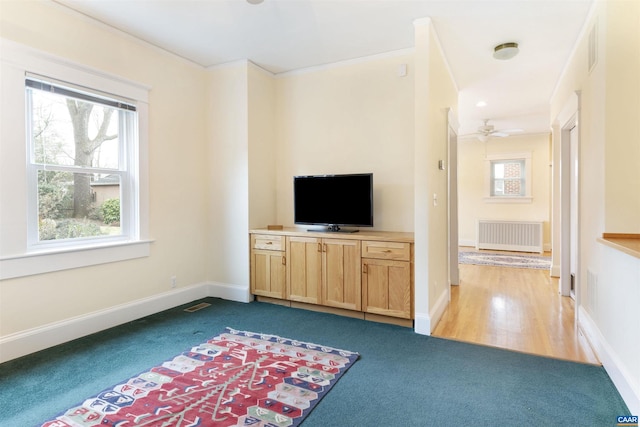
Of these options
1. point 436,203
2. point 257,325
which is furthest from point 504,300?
point 257,325

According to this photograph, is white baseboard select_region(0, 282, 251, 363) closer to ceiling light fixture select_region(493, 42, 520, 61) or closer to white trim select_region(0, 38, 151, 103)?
white trim select_region(0, 38, 151, 103)

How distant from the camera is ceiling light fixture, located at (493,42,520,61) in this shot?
11.5ft

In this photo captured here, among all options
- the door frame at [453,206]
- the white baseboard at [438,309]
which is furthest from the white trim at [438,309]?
the door frame at [453,206]

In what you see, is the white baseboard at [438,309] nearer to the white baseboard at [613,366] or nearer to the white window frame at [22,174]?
the white baseboard at [613,366]

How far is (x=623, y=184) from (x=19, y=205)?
443 cm

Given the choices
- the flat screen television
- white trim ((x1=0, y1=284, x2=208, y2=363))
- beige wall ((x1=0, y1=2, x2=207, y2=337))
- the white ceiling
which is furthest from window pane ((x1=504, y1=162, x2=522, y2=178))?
white trim ((x1=0, y1=284, x2=208, y2=363))

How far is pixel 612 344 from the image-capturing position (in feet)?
7.63

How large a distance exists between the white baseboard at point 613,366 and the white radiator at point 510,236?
5.40 meters

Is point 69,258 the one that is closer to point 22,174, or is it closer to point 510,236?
point 22,174

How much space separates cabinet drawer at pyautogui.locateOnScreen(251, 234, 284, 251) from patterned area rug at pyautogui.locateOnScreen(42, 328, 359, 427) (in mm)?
1302

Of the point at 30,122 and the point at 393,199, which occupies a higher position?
the point at 30,122

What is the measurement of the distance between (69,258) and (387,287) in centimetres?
283

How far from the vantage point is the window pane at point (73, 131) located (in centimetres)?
283

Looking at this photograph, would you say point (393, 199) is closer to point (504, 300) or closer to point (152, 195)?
point (504, 300)
